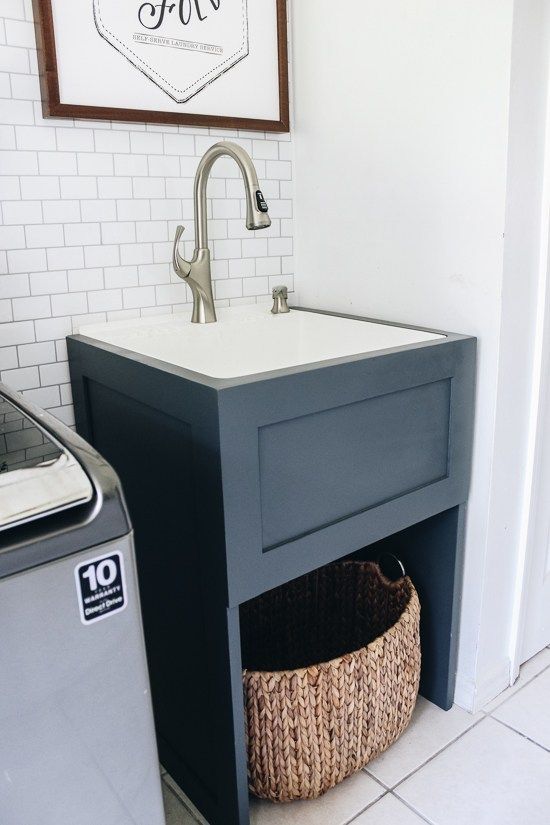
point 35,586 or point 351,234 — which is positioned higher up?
point 351,234

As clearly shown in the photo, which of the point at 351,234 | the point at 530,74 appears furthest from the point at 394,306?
the point at 530,74

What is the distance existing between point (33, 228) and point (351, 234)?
743mm

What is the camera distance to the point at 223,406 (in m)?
1.09

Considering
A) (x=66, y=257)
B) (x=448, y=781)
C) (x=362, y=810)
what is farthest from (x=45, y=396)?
(x=448, y=781)

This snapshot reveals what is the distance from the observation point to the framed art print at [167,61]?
1.45 m

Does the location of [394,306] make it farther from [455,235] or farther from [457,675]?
[457,675]

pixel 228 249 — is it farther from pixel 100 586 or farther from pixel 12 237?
pixel 100 586

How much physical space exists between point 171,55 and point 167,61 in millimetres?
18

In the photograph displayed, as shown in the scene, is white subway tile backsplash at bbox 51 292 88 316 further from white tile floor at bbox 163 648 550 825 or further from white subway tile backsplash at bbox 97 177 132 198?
white tile floor at bbox 163 648 550 825

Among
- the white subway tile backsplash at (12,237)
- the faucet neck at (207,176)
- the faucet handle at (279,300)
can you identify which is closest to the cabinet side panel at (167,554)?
the white subway tile backsplash at (12,237)

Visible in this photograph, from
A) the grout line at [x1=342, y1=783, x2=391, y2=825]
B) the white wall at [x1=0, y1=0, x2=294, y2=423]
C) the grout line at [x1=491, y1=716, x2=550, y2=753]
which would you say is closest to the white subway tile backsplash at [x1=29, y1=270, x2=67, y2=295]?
the white wall at [x1=0, y1=0, x2=294, y2=423]

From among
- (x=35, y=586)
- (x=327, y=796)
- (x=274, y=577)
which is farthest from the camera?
(x=327, y=796)

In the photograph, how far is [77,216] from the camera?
153 centimetres

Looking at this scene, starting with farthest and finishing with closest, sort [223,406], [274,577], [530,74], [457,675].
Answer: [457,675]
[530,74]
[274,577]
[223,406]
